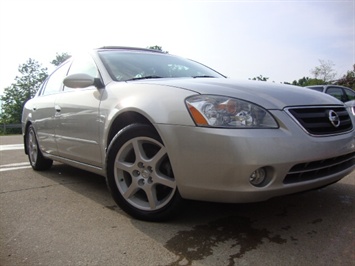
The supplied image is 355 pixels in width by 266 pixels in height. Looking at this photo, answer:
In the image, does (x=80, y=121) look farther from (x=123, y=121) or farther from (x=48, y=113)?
(x=48, y=113)

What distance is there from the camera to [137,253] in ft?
6.92

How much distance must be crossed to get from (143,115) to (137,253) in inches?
39.2

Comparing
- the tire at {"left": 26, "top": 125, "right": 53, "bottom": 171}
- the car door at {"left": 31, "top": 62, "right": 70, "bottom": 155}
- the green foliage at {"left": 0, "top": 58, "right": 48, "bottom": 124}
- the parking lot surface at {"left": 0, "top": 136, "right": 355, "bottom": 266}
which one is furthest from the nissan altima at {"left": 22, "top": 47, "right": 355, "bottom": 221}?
the green foliage at {"left": 0, "top": 58, "right": 48, "bottom": 124}

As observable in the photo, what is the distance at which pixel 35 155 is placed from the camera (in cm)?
482

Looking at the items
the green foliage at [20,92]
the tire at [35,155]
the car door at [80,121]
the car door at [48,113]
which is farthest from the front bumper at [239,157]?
the green foliage at [20,92]

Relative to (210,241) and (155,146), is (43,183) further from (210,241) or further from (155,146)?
(210,241)

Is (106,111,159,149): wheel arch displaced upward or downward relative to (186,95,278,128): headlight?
downward

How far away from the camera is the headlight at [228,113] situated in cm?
218

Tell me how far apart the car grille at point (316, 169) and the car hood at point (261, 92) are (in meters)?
0.43

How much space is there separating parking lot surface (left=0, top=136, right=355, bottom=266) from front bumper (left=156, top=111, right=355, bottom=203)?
297 mm

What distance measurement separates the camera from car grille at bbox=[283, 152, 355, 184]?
88.0 inches

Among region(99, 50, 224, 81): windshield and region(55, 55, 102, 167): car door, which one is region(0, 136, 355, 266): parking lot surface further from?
region(99, 50, 224, 81): windshield

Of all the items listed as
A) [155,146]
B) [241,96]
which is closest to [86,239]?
[155,146]

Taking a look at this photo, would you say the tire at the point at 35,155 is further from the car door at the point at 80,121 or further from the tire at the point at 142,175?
the tire at the point at 142,175
